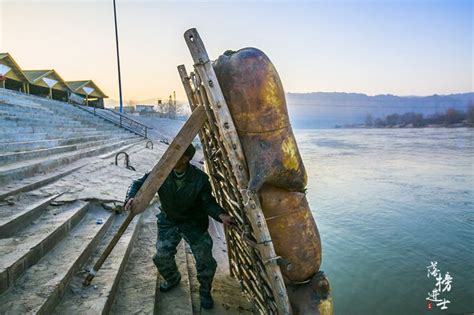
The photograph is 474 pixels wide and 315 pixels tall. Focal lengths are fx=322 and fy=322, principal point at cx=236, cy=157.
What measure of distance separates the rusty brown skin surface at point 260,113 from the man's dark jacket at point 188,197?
756 millimetres

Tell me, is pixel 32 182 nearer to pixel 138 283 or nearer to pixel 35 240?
pixel 35 240

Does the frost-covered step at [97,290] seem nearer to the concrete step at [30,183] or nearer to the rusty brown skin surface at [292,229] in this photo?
the concrete step at [30,183]

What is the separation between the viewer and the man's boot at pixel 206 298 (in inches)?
137

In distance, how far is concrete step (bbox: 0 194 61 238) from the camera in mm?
3383

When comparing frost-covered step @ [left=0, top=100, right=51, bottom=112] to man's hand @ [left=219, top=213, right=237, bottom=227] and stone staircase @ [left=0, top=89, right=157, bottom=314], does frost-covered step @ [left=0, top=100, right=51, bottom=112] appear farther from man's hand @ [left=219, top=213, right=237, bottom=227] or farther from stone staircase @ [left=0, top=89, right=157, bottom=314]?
man's hand @ [left=219, top=213, right=237, bottom=227]

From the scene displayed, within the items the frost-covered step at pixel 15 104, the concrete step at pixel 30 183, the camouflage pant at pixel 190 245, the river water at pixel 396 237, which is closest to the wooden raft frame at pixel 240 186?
the camouflage pant at pixel 190 245

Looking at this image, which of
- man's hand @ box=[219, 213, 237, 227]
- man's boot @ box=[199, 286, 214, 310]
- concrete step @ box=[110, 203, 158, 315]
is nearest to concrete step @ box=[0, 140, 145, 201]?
concrete step @ box=[110, 203, 158, 315]

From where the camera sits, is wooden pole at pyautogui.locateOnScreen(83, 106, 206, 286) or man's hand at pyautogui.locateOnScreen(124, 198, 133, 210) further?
man's hand at pyautogui.locateOnScreen(124, 198, 133, 210)

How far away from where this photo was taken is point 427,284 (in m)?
7.80

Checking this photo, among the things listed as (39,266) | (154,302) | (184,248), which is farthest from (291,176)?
(184,248)

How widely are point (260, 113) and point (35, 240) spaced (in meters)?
2.61

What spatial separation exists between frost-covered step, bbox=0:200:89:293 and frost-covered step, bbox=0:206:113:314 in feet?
0.22

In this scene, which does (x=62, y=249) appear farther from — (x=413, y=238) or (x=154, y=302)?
(x=413, y=238)

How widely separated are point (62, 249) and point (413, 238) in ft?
35.4
